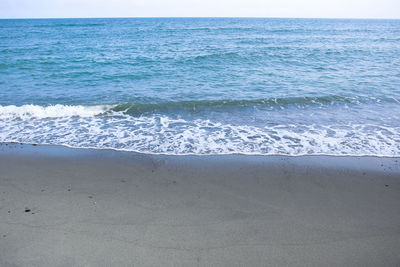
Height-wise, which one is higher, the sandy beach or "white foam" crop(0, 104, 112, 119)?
"white foam" crop(0, 104, 112, 119)

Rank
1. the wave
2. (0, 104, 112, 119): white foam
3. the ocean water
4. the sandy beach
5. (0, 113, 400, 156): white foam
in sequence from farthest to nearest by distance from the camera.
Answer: the wave → (0, 104, 112, 119): white foam → the ocean water → (0, 113, 400, 156): white foam → the sandy beach

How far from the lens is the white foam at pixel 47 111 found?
384 inches

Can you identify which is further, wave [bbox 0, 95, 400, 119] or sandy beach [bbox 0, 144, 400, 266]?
wave [bbox 0, 95, 400, 119]

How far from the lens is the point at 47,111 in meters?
9.99

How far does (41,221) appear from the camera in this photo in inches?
176

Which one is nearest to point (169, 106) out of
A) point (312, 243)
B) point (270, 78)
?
point (270, 78)

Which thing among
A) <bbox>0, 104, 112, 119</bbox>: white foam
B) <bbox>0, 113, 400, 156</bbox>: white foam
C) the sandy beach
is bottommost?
the sandy beach

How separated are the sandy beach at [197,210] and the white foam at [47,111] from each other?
328 centimetres

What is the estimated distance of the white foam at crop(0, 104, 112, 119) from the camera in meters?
9.75

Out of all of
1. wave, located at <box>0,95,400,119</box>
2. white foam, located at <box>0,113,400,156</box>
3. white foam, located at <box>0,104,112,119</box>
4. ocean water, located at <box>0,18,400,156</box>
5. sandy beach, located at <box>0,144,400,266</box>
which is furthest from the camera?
wave, located at <box>0,95,400,119</box>

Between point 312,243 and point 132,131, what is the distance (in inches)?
246

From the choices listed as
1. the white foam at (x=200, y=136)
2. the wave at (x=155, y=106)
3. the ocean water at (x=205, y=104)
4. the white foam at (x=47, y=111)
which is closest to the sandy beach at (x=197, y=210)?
the white foam at (x=200, y=136)

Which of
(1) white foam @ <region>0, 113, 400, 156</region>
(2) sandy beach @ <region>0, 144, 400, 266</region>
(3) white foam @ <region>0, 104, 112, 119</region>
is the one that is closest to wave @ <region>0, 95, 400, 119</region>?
(3) white foam @ <region>0, 104, 112, 119</region>

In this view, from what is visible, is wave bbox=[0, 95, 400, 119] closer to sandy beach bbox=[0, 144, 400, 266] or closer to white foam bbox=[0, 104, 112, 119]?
white foam bbox=[0, 104, 112, 119]
